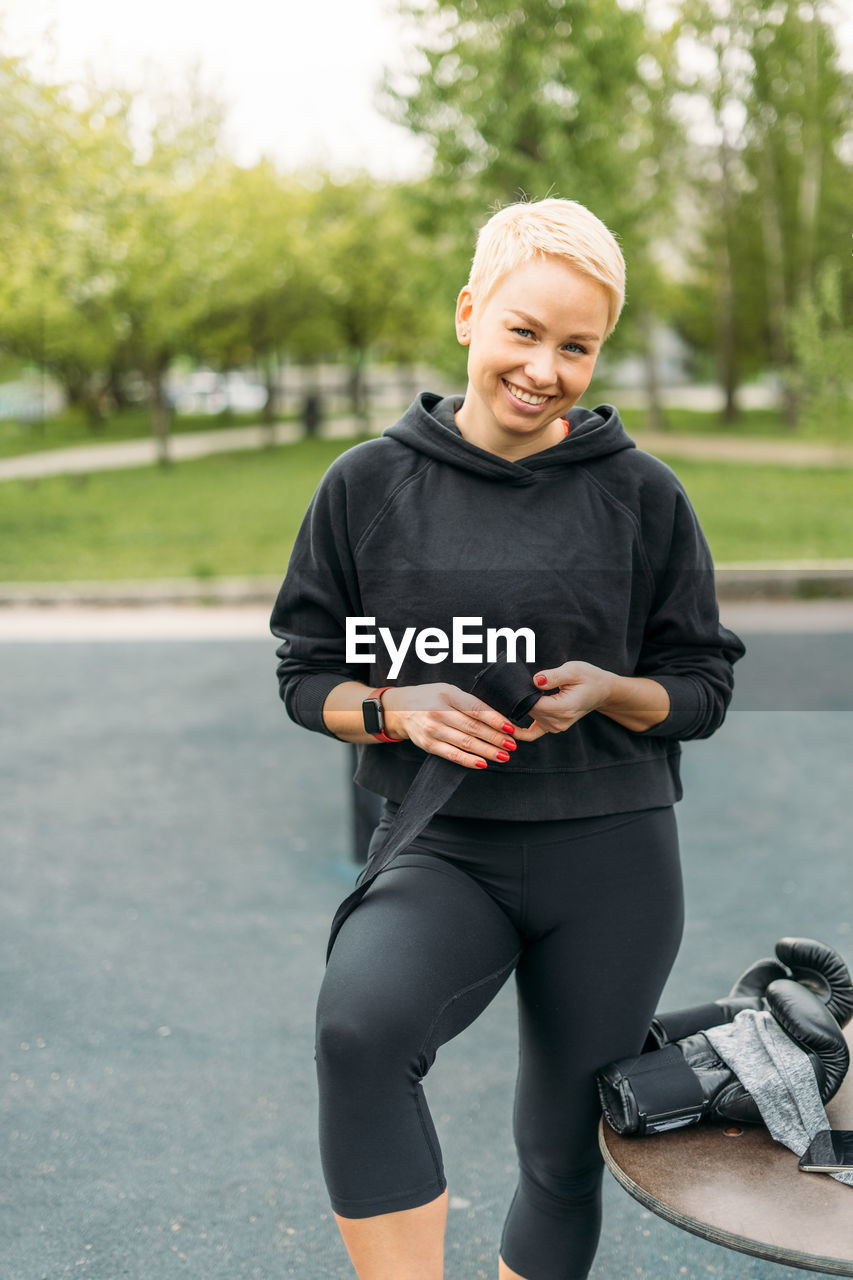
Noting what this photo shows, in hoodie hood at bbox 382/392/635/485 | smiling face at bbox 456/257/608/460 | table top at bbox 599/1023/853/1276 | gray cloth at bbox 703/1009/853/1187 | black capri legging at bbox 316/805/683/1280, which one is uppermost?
smiling face at bbox 456/257/608/460

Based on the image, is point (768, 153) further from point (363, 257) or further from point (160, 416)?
point (160, 416)

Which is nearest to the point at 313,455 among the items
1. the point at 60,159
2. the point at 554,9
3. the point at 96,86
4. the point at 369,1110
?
the point at 96,86

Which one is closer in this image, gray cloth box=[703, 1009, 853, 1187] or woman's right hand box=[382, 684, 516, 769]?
woman's right hand box=[382, 684, 516, 769]

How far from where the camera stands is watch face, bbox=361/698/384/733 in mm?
1692

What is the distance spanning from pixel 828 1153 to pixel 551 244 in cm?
124

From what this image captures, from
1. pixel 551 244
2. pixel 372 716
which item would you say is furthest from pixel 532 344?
pixel 372 716

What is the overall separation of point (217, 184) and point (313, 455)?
5778 mm

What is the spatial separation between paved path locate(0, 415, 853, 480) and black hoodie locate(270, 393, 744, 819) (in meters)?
20.0

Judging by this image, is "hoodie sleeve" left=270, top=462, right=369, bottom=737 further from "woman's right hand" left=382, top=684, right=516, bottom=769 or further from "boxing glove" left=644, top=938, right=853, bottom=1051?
"boxing glove" left=644, top=938, right=853, bottom=1051

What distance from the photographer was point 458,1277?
8.38 ft

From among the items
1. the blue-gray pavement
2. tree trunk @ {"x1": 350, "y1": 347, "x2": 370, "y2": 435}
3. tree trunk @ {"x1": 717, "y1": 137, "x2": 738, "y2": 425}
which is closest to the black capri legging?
the blue-gray pavement

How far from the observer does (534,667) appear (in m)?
1.73

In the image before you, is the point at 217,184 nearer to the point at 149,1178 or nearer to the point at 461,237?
the point at 461,237

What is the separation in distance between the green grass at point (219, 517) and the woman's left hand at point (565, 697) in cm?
1033
